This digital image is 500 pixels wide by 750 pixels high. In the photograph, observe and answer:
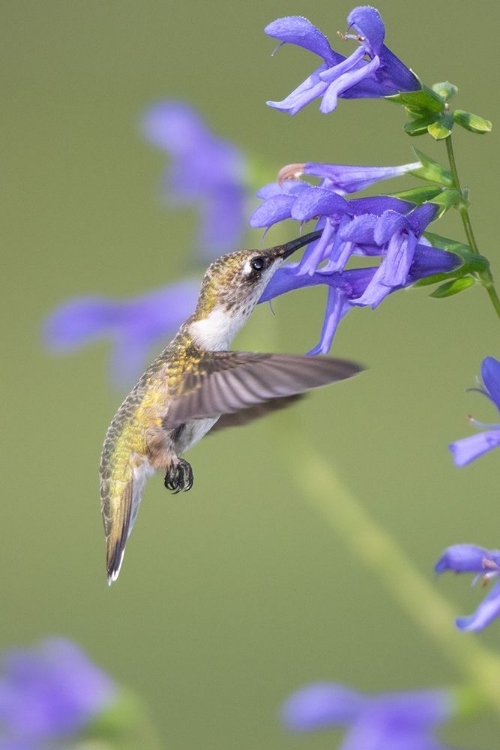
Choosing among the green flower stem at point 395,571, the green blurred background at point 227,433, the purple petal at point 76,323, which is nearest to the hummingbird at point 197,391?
the green flower stem at point 395,571

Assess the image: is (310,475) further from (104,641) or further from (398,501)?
(398,501)

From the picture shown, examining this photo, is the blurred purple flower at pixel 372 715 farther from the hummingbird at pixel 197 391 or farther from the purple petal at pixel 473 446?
the purple petal at pixel 473 446

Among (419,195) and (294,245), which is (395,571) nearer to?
(294,245)

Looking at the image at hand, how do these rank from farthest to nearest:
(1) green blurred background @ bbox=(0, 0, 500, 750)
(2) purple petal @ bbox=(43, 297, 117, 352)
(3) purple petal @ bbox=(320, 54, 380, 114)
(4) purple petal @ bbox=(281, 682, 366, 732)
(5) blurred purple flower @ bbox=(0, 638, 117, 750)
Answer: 1. (1) green blurred background @ bbox=(0, 0, 500, 750)
2. (2) purple petal @ bbox=(43, 297, 117, 352)
3. (5) blurred purple flower @ bbox=(0, 638, 117, 750)
4. (4) purple petal @ bbox=(281, 682, 366, 732)
5. (3) purple petal @ bbox=(320, 54, 380, 114)

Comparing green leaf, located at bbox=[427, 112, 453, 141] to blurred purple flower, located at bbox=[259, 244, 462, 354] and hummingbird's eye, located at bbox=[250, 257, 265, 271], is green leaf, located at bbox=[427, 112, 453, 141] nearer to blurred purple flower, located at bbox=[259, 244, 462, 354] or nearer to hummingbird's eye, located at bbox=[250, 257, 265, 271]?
blurred purple flower, located at bbox=[259, 244, 462, 354]

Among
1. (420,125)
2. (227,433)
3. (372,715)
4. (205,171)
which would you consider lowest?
(372,715)

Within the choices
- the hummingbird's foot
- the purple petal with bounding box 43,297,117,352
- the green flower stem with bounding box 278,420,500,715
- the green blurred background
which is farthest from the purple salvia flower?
the green blurred background

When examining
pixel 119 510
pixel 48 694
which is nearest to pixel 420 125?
pixel 119 510
